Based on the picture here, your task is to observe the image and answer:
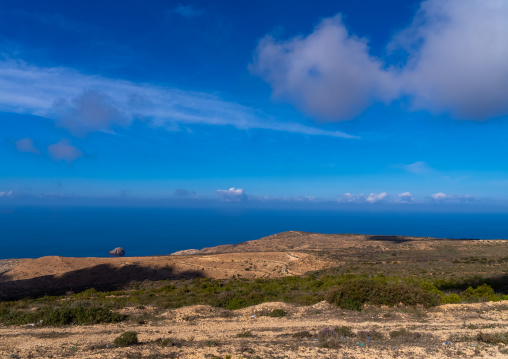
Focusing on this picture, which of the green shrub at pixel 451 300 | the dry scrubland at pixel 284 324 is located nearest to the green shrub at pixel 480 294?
the dry scrubland at pixel 284 324

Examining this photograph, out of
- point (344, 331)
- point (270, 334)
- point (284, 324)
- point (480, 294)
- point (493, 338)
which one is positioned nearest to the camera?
point (493, 338)

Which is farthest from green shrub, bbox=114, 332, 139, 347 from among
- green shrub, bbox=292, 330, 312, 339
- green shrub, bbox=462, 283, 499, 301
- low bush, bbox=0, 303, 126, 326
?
green shrub, bbox=462, 283, 499, 301

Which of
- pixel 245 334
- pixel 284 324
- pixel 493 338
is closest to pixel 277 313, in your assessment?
pixel 284 324

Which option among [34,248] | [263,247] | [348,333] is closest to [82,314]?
[348,333]

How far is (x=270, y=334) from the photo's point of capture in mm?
10453

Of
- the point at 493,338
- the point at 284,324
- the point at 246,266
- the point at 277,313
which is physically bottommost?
the point at 246,266

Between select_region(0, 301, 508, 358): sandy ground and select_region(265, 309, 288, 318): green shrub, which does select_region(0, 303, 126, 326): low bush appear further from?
select_region(265, 309, 288, 318): green shrub

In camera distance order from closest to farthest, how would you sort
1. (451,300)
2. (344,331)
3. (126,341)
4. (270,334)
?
(126,341) → (344,331) → (270,334) → (451,300)

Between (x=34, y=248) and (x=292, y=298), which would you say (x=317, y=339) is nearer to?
(x=292, y=298)

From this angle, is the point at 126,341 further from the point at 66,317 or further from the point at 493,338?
Answer: the point at 493,338

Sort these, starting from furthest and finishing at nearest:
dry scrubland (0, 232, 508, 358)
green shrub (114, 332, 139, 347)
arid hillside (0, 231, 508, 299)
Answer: arid hillside (0, 231, 508, 299) < green shrub (114, 332, 139, 347) < dry scrubland (0, 232, 508, 358)

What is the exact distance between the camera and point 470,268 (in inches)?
1082

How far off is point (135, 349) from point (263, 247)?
49106mm

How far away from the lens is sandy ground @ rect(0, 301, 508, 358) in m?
8.52
